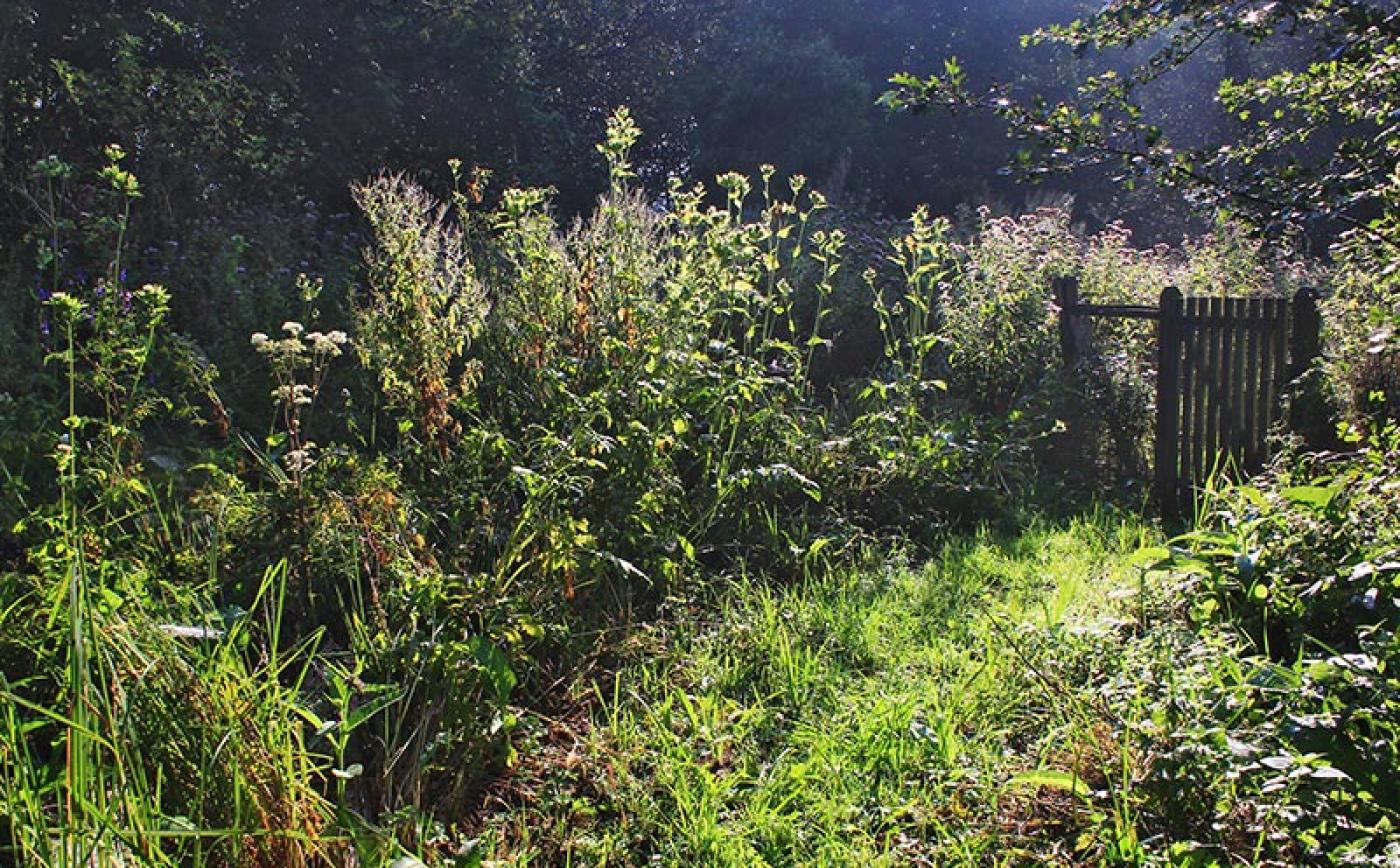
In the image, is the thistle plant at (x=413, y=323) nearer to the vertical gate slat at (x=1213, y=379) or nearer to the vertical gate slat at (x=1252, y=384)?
the vertical gate slat at (x=1213, y=379)

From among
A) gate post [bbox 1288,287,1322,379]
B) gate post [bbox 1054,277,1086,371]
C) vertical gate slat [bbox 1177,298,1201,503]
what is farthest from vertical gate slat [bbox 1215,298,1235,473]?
gate post [bbox 1054,277,1086,371]

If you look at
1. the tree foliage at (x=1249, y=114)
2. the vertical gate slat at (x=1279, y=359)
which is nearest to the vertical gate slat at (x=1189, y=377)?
the vertical gate slat at (x=1279, y=359)

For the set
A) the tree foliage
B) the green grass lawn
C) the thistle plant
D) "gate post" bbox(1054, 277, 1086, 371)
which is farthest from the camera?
"gate post" bbox(1054, 277, 1086, 371)

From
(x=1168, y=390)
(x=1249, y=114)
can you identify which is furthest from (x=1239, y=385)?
(x=1249, y=114)

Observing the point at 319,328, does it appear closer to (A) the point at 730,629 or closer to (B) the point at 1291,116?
(A) the point at 730,629

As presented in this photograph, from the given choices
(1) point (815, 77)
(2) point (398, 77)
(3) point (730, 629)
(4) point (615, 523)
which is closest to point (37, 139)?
(2) point (398, 77)

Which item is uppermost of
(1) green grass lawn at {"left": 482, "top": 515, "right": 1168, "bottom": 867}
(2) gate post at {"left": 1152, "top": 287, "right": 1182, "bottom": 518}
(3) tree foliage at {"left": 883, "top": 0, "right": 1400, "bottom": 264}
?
(3) tree foliage at {"left": 883, "top": 0, "right": 1400, "bottom": 264}

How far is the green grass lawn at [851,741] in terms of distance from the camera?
2.29 m

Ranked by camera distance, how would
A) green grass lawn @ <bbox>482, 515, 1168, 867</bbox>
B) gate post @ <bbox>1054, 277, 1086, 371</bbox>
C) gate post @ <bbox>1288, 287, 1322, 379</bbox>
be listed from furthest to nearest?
gate post @ <bbox>1054, 277, 1086, 371</bbox> → gate post @ <bbox>1288, 287, 1322, 379</bbox> → green grass lawn @ <bbox>482, 515, 1168, 867</bbox>

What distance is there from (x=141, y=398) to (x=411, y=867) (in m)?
2.69

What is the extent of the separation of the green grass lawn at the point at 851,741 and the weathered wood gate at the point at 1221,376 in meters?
2.16

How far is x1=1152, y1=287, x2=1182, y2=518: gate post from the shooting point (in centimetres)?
528

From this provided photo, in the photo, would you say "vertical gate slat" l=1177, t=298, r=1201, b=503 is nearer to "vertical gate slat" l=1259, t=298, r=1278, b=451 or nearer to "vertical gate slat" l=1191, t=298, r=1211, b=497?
"vertical gate slat" l=1191, t=298, r=1211, b=497

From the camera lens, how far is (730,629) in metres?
3.33
